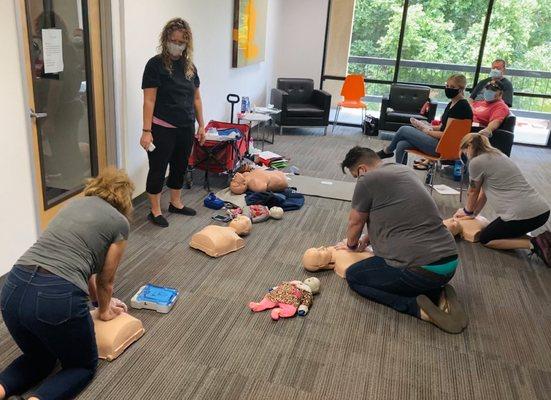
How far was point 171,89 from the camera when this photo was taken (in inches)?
136

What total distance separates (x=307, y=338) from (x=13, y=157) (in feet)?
6.12

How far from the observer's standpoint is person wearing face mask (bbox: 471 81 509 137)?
205 inches

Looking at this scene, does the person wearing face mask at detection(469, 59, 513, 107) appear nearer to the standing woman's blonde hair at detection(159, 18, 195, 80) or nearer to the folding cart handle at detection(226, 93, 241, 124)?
the folding cart handle at detection(226, 93, 241, 124)

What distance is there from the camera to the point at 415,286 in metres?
2.69

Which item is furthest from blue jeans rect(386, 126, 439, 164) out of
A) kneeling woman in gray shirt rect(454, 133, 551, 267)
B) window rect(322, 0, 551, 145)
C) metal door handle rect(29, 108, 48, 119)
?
metal door handle rect(29, 108, 48, 119)

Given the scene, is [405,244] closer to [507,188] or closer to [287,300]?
[287,300]

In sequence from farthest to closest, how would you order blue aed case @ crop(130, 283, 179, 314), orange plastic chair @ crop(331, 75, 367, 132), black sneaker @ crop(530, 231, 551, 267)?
orange plastic chair @ crop(331, 75, 367, 132) → black sneaker @ crop(530, 231, 551, 267) → blue aed case @ crop(130, 283, 179, 314)

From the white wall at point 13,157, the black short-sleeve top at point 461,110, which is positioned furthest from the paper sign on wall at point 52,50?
the black short-sleeve top at point 461,110

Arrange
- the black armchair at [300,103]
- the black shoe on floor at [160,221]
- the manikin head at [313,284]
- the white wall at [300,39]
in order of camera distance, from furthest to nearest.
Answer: the white wall at [300,39] → the black armchair at [300,103] → the black shoe on floor at [160,221] → the manikin head at [313,284]

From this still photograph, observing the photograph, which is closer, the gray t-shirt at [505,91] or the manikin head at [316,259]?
the manikin head at [316,259]

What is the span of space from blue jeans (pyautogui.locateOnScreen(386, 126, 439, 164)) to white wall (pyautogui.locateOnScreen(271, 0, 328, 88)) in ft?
10.8

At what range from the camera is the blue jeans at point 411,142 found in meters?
4.70

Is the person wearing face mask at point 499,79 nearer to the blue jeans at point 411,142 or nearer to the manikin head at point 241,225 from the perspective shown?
the blue jeans at point 411,142

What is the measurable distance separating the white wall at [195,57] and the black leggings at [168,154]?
375mm
